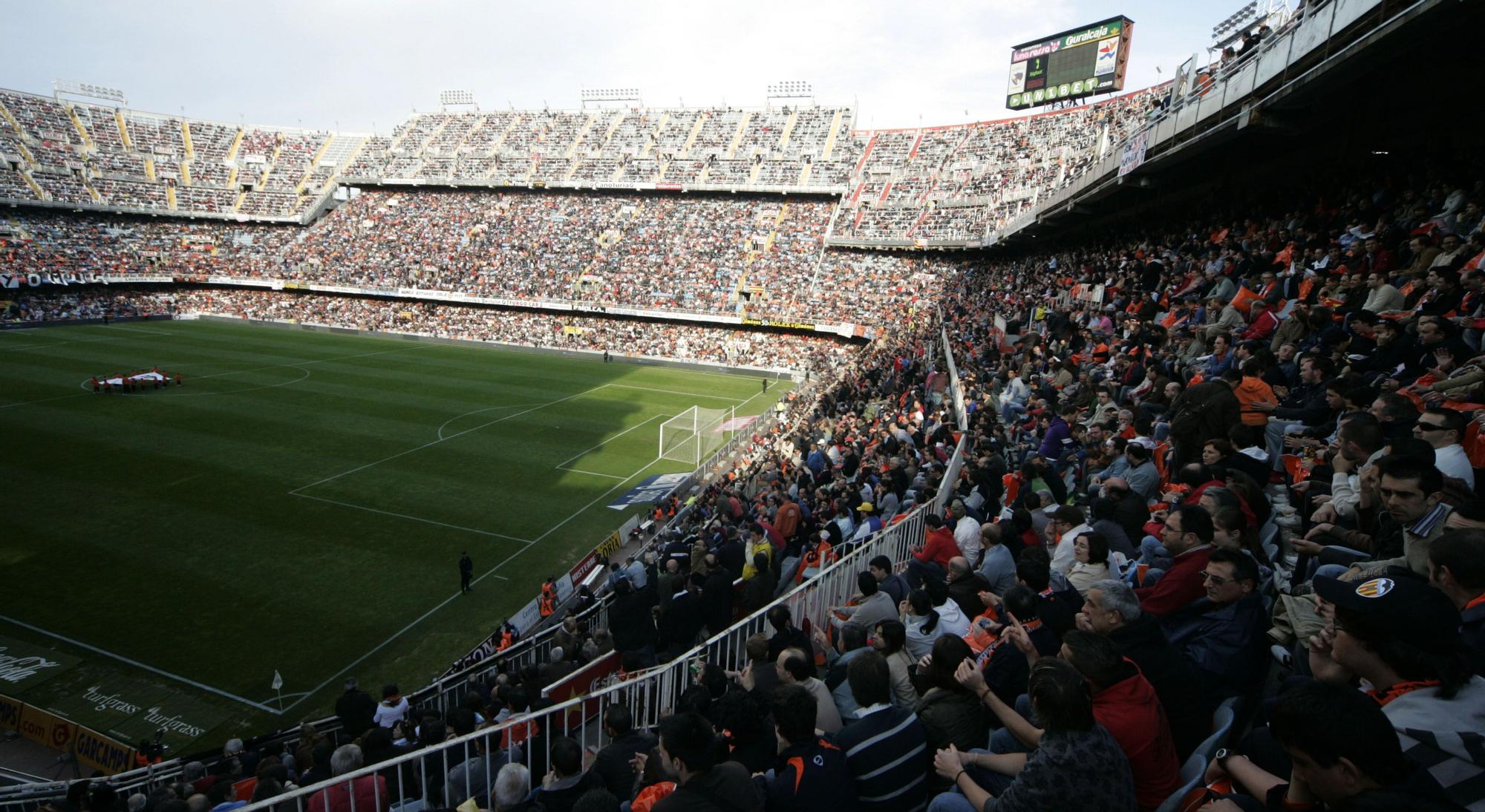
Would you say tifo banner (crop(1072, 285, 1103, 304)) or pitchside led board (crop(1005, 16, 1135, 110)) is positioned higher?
pitchside led board (crop(1005, 16, 1135, 110))

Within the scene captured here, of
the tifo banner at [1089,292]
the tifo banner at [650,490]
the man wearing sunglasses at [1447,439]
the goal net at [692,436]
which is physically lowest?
the tifo banner at [650,490]

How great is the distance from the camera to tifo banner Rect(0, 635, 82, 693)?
12.6 m

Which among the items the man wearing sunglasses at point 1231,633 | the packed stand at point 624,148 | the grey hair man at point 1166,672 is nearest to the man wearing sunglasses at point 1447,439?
the man wearing sunglasses at point 1231,633

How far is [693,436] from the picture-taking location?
2902cm

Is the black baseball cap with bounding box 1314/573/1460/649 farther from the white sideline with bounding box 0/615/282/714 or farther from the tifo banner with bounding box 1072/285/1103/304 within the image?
the tifo banner with bounding box 1072/285/1103/304

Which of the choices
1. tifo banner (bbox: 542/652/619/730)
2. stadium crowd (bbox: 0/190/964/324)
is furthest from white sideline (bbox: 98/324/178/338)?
tifo banner (bbox: 542/652/619/730)

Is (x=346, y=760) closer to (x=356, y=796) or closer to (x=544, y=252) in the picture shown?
(x=356, y=796)

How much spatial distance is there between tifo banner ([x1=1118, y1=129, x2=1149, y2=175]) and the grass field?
608 inches

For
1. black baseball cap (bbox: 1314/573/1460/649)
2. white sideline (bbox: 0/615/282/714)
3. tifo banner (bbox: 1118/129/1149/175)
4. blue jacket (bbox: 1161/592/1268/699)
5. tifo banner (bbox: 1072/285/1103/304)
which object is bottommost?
white sideline (bbox: 0/615/282/714)

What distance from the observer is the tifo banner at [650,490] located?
21703mm

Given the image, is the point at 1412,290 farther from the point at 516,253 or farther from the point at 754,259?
the point at 516,253

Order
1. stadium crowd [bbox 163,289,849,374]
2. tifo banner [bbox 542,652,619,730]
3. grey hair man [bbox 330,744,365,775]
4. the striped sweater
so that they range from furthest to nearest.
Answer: stadium crowd [bbox 163,289,849,374]
tifo banner [bbox 542,652,619,730]
grey hair man [bbox 330,744,365,775]
the striped sweater

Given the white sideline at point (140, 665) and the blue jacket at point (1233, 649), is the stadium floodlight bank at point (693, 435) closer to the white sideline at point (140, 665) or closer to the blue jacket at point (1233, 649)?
the white sideline at point (140, 665)

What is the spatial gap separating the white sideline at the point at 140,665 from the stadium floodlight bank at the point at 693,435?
14.7m
